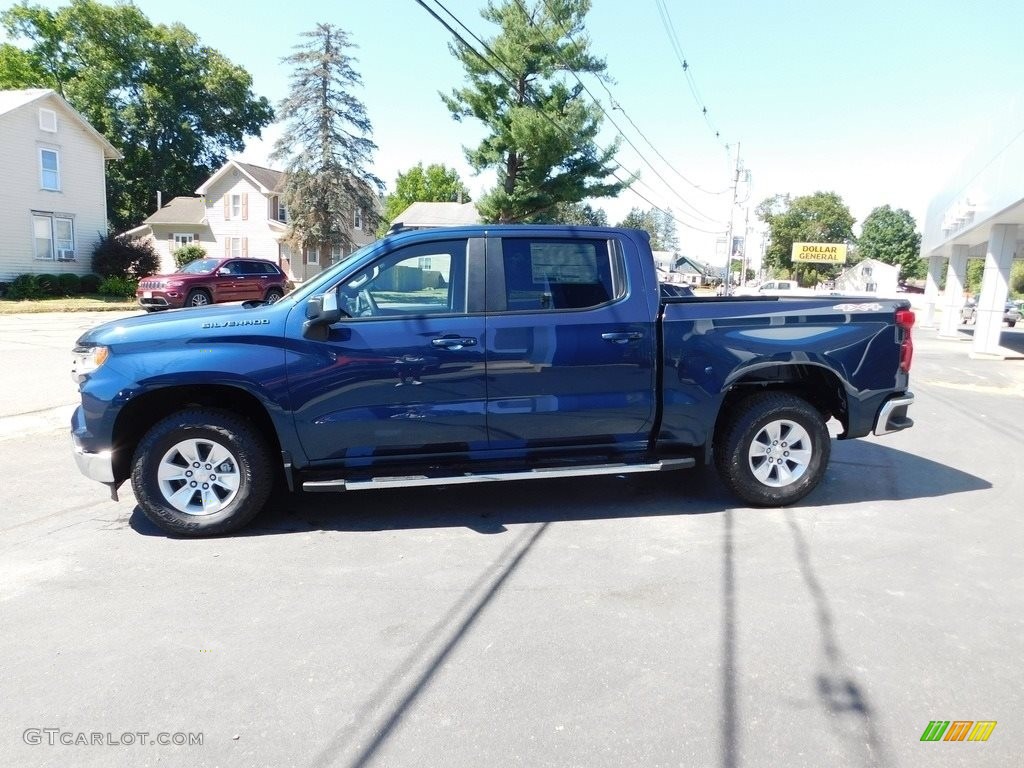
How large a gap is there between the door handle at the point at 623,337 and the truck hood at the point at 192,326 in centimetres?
214

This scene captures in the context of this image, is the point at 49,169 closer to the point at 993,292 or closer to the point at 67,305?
the point at 67,305

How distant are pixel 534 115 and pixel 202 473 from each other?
83.2ft

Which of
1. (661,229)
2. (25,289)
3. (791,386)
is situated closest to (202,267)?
(25,289)

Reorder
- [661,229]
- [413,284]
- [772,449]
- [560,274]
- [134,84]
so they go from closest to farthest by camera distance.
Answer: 1. [413,284]
2. [560,274]
3. [772,449]
4. [134,84]
5. [661,229]

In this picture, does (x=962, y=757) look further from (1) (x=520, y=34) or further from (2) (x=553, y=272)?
(1) (x=520, y=34)

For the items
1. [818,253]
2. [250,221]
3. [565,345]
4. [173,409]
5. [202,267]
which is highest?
[818,253]

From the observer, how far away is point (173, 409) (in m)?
5.00

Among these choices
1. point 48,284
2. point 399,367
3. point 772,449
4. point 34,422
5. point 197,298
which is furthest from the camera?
point 48,284

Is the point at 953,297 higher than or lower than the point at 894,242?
lower

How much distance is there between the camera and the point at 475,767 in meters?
2.66

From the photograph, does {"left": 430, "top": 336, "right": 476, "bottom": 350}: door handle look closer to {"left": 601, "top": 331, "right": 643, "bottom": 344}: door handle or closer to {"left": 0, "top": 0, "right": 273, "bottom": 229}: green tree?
{"left": 601, "top": 331, "right": 643, "bottom": 344}: door handle

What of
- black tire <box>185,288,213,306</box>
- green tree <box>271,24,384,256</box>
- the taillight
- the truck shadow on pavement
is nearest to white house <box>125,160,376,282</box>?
green tree <box>271,24,384,256</box>

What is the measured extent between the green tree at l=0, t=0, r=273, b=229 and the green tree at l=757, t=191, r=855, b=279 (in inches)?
2607

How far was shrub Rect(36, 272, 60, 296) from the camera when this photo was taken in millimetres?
28203
